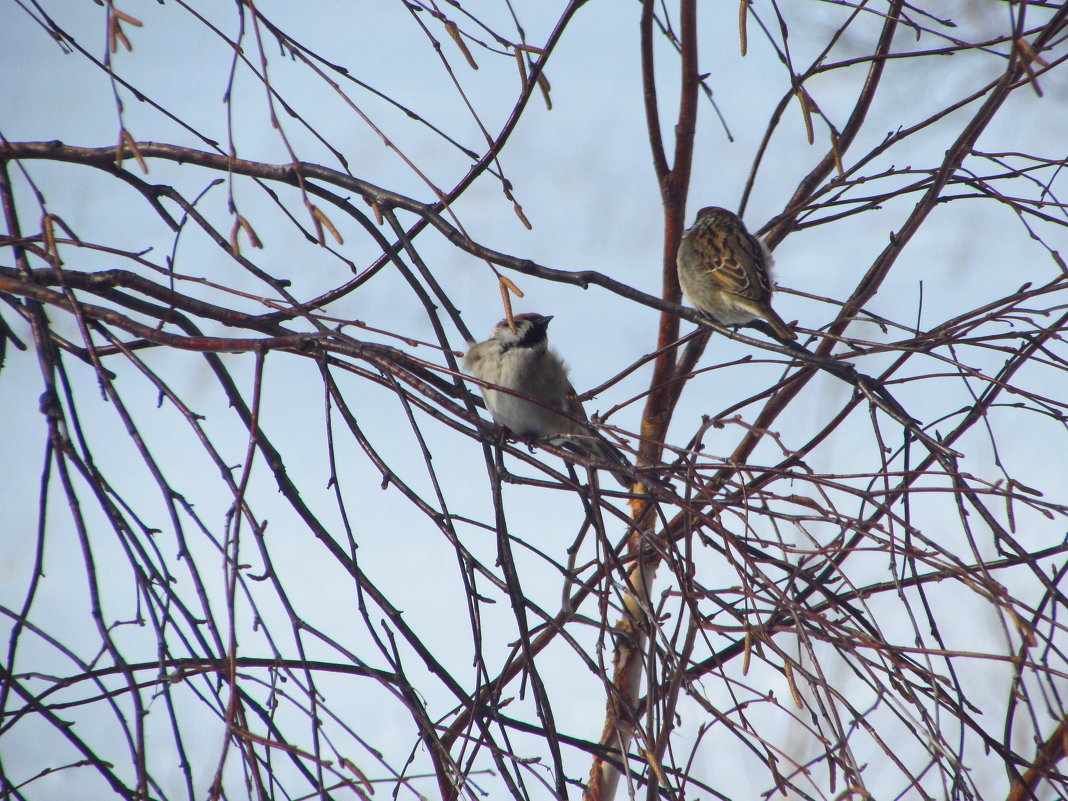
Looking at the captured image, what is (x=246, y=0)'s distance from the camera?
1.44 meters

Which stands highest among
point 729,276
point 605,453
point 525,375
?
point 729,276

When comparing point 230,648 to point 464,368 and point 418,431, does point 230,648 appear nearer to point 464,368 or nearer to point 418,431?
point 418,431

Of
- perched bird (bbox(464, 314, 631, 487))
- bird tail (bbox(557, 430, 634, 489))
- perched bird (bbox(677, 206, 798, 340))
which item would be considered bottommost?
bird tail (bbox(557, 430, 634, 489))

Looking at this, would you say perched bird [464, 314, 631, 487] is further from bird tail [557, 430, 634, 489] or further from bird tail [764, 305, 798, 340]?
bird tail [764, 305, 798, 340]

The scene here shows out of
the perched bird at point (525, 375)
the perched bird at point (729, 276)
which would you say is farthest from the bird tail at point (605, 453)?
the perched bird at point (729, 276)

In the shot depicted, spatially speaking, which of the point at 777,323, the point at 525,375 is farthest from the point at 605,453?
the point at 777,323

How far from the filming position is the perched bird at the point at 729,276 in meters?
3.85

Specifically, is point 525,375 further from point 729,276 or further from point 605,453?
point 729,276

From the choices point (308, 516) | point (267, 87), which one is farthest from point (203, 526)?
point (267, 87)

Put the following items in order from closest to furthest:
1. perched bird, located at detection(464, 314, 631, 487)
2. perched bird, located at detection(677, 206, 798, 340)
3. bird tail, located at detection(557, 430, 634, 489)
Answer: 1. bird tail, located at detection(557, 430, 634, 489)
2. perched bird, located at detection(464, 314, 631, 487)
3. perched bird, located at detection(677, 206, 798, 340)

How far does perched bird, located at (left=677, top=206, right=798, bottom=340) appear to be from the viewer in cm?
385

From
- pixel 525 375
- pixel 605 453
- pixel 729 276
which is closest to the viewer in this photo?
pixel 605 453

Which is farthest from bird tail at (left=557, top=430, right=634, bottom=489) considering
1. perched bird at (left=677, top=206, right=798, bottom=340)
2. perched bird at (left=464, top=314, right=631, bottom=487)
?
perched bird at (left=677, top=206, right=798, bottom=340)

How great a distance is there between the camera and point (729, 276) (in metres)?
3.93
